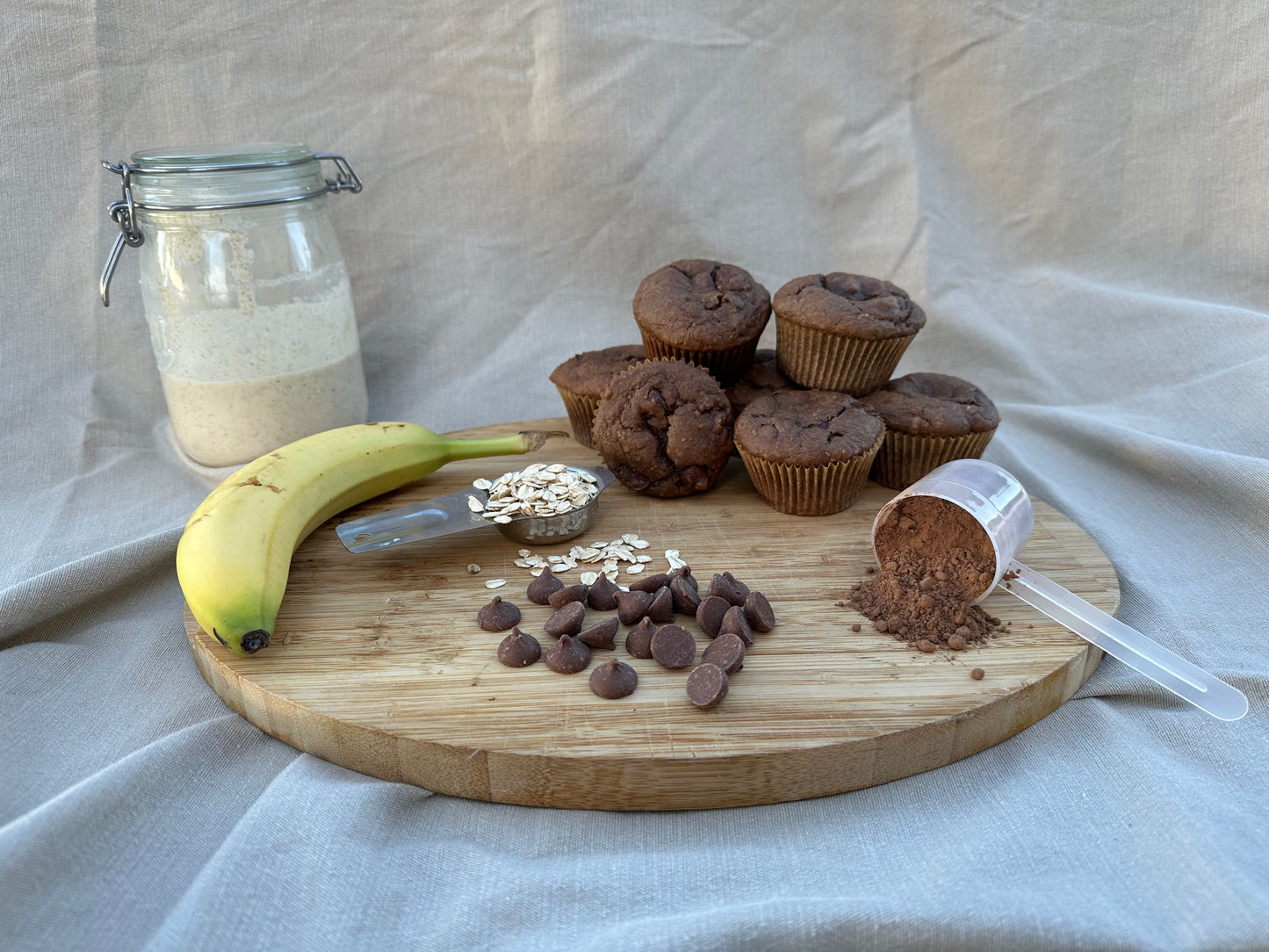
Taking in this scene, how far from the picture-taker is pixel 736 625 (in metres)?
2.24

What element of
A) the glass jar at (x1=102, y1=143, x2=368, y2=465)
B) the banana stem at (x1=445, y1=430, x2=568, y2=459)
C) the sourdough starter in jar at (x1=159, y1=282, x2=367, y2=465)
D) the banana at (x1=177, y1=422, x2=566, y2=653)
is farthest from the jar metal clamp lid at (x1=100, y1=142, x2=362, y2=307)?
the banana stem at (x1=445, y1=430, x2=568, y2=459)

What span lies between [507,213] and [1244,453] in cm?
285

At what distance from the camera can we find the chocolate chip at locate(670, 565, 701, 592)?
2445 mm

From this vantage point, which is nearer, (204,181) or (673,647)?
(673,647)

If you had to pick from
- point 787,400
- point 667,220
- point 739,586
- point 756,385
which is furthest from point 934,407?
point 667,220

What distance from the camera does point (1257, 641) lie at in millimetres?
2490

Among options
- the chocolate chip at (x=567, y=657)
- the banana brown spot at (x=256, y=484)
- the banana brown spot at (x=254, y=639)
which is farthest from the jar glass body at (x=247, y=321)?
the chocolate chip at (x=567, y=657)

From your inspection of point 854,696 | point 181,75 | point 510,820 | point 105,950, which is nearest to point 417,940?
point 510,820

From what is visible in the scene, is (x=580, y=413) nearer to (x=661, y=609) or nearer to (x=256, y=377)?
(x=256, y=377)

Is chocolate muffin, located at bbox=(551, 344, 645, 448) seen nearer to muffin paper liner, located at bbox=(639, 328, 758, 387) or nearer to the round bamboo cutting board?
muffin paper liner, located at bbox=(639, 328, 758, 387)

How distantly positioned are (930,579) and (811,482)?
0.53 m

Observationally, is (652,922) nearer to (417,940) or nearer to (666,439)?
(417,940)

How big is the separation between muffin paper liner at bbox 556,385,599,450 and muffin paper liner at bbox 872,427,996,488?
0.91m

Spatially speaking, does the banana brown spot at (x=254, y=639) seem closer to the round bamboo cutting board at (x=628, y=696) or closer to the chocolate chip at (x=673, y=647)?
the round bamboo cutting board at (x=628, y=696)
